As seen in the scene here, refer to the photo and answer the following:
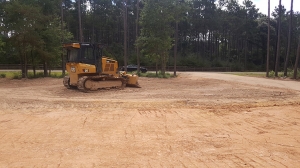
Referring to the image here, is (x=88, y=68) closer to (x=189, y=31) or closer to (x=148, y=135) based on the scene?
(x=148, y=135)

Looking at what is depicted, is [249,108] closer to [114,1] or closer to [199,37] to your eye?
[114,1]

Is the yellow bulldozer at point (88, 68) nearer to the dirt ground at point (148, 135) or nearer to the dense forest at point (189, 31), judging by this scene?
the dirt ground at point (148, 135)

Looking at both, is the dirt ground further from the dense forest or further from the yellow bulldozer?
the dense forest

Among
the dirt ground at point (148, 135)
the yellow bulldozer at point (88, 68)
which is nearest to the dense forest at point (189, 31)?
the yellow bulldozer at point (88, 68)

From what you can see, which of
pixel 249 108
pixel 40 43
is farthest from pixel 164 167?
pixel 40 43

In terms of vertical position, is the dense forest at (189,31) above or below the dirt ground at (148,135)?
above

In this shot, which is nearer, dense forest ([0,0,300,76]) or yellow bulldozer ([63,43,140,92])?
yellow bulldozer ([63,43,140,92])

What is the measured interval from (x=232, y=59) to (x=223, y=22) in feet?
30.7

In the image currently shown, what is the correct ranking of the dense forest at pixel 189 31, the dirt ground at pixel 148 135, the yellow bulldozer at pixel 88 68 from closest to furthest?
1. the dirt ground at pixel 148 135
2. the yellow bulldozer at pixel 88 68
3. the dense forest at pixel 189 31

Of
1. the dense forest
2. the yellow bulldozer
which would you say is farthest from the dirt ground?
the dense forest

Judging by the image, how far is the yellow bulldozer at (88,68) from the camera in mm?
17469

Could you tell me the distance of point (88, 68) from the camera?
1775 cm

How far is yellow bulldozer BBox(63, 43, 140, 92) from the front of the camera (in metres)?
17.5

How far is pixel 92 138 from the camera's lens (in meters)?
7.15
